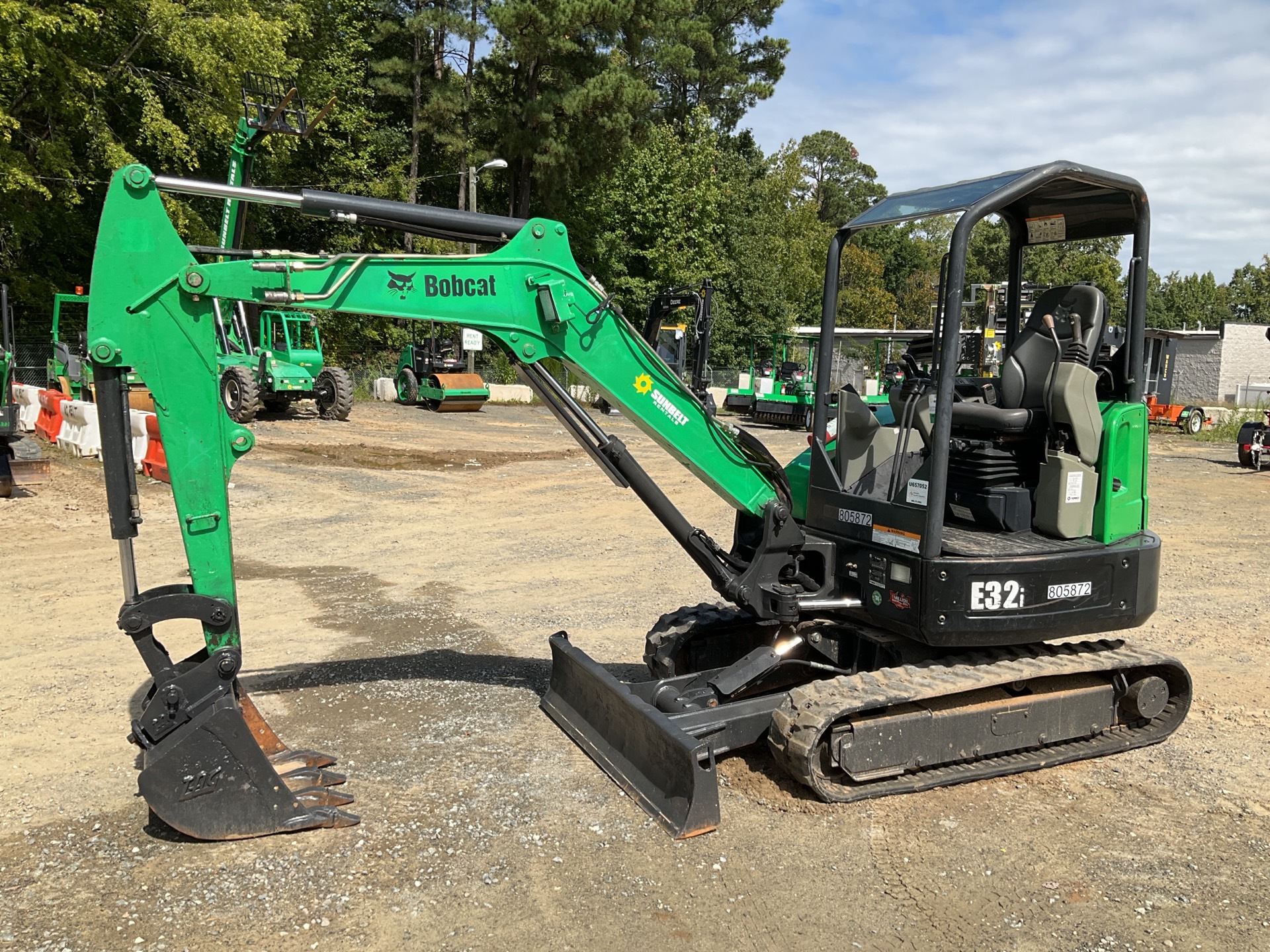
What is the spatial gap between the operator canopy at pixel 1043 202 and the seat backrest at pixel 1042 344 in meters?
0.49

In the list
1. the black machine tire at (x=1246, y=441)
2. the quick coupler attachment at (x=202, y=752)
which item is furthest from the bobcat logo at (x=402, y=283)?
the black machine tire at (x=1246, y=441)

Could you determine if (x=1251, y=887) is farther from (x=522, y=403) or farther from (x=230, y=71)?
(x=522, y=403)

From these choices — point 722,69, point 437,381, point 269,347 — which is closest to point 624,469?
point 269,347

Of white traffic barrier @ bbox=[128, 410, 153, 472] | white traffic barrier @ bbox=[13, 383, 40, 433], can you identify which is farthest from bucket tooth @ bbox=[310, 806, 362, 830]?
white traffic barrier @ bbox=[13, 383, 40, 433]

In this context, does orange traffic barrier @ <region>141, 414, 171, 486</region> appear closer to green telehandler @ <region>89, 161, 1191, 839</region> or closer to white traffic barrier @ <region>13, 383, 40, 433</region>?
white traffic barrier @ <region>13, 383, 40, 433</region>

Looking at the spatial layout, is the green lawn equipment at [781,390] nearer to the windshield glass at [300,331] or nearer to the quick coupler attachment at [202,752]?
the windshield glass at [300,331]

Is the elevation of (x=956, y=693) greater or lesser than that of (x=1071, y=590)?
lesser

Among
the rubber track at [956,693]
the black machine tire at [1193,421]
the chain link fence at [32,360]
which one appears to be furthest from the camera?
the black machine tire at [1193,421]

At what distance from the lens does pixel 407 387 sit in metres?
29.3

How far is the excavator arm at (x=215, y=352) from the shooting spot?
174 inches

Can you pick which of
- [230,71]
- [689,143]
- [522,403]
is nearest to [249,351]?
[230,71]

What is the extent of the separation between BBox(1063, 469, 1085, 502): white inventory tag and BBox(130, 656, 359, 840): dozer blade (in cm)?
401

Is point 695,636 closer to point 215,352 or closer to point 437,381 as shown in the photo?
point 215,352

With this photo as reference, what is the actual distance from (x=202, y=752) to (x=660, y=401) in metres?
2.71
